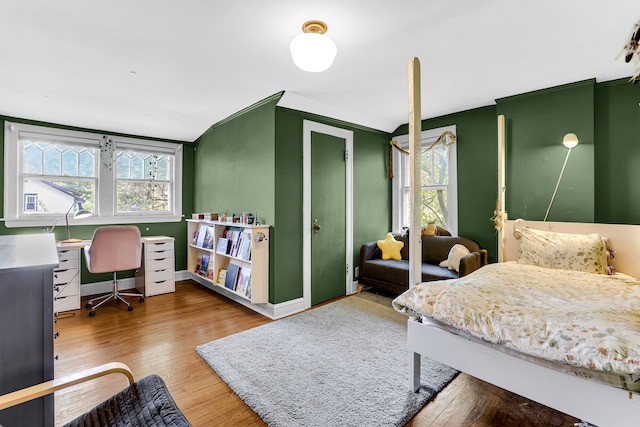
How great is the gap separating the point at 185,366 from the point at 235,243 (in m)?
1.57

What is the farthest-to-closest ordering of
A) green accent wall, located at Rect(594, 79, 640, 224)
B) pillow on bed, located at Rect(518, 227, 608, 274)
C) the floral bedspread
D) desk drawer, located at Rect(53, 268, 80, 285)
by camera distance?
desk drawer, located at Rect(53, 268, 80, 285) < green accent wall, located at Rect(594, 79, 640, 224) < pillow on bed, located at Rect(518, 227, 608, 274) < the floral bedspread

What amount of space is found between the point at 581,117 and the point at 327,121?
8.46 ft

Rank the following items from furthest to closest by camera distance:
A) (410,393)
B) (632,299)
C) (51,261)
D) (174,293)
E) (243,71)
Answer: (174,293), (243,71), (410,393), (632,299), (51,261)

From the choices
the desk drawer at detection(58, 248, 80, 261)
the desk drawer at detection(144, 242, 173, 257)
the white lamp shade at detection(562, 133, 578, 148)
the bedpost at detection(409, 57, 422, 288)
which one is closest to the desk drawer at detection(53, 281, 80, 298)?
the desk drawer at detection(58, 248, 80, 261)

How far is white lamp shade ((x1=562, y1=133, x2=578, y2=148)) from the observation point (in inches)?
111

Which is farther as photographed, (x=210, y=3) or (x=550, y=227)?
(x=550, y=227)

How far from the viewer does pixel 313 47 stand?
1.85 metres

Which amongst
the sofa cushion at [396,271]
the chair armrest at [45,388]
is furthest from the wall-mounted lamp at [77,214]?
the sofa cushion at [396,271]

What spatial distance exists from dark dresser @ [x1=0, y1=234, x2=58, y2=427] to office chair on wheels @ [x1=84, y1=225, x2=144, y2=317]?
257 centimetres

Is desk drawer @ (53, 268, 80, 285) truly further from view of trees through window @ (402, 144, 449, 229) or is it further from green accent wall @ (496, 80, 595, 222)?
green accent wall @ (496, 80, 595, 222)

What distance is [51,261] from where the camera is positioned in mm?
1160

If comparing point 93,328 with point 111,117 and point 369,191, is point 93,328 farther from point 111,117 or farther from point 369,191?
point 369,191

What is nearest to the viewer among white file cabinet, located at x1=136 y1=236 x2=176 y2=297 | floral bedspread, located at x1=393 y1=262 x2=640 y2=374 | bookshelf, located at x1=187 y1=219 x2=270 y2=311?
floral bedspread, located at x1=393 y1=262 x2=640 y2=374

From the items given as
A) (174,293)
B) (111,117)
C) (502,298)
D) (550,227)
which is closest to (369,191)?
(550,227)
